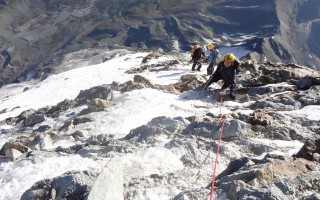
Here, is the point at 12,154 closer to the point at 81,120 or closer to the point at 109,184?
the point at 81,120

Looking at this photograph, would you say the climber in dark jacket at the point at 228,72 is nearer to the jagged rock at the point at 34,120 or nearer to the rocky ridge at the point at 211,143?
the rocky ridge at the point at 211,143

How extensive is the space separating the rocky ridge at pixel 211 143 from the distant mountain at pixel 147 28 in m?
81.3

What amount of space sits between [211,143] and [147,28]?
4373 inches

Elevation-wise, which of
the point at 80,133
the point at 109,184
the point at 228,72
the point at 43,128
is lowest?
the point at 43,128

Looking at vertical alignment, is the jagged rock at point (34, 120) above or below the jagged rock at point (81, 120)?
below

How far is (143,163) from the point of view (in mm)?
9055

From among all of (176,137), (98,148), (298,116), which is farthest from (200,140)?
(298,116)

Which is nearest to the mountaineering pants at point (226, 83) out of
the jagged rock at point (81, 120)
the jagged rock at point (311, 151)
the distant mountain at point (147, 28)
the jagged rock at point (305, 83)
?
the jagged rock at point (305, 83)

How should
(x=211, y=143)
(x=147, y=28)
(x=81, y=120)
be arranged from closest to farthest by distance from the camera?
(x=211, y=143) < (x=81, y=120) < (x=147, y=28)

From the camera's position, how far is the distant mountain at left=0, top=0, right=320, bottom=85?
108875 mm

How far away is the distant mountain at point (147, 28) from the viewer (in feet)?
357

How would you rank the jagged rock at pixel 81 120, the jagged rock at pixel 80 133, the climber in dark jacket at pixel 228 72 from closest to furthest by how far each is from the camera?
1. the jagged rock at pixel 80 133
2. the jagged rock at pixel 81 120
3. the climber in dark jacket at pixel 228 72

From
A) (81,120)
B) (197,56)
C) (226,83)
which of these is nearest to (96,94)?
(81,120)

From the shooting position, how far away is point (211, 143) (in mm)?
9672
